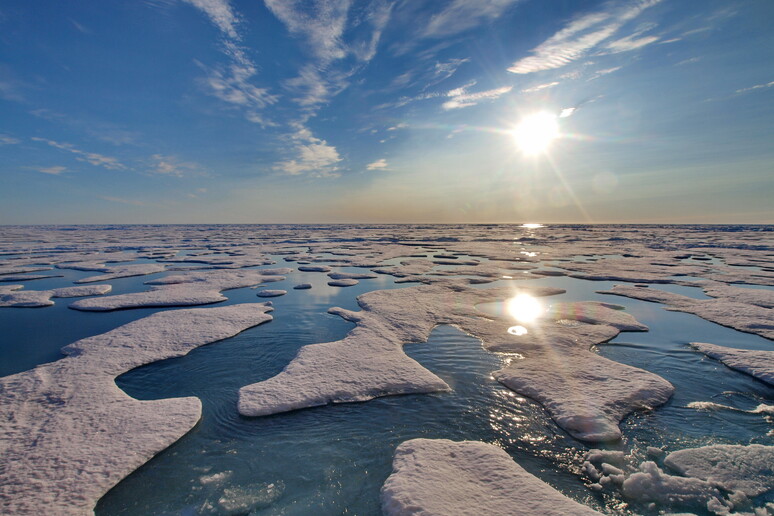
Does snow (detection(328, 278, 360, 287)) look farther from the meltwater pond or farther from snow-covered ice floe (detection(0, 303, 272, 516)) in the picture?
snow-covered ice floe (detection(0, 303, 272, 516))

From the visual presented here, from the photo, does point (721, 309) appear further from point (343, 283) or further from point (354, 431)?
point (343, 283)

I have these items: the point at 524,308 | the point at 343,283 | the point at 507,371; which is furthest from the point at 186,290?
the point at 524,308

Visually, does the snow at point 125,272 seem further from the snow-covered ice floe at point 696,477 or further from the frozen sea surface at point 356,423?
the snow-covered ice floe at point 696,477

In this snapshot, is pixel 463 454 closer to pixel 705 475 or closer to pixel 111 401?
pixel 705 475

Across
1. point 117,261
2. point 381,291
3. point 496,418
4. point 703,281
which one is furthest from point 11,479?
point 117,261

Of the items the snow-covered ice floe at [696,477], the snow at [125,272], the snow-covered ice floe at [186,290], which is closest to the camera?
the snow-covered ice floe at [696,477]

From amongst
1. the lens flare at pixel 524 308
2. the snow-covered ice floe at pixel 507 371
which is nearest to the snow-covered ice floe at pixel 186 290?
the snow-covered ice floe at pixel 507 371

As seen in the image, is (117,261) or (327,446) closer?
(327,446)
